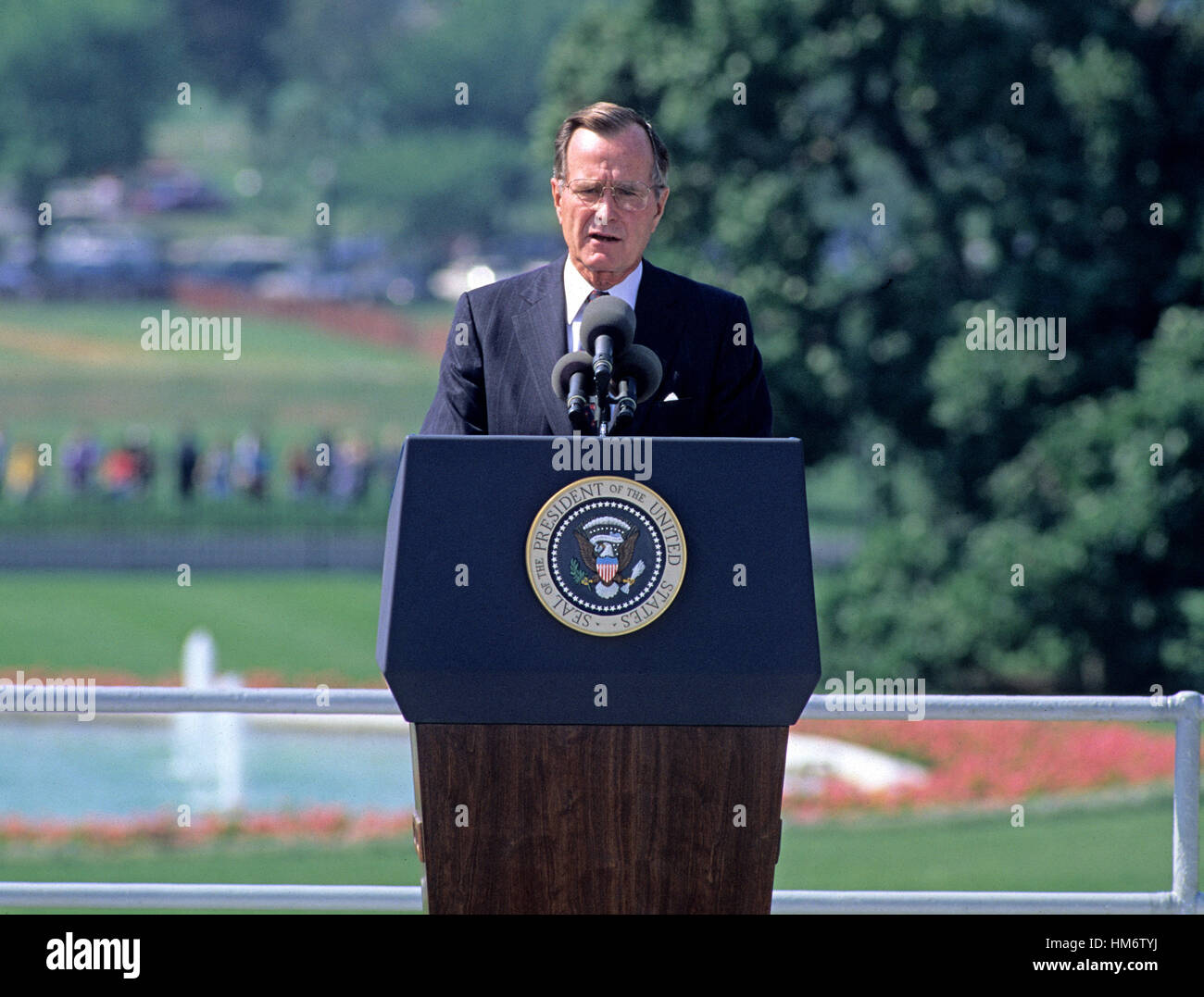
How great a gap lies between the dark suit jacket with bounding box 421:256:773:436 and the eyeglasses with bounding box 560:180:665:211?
26 cm

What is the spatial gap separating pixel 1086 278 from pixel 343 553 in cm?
2013

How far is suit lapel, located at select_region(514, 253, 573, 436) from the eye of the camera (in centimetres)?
388

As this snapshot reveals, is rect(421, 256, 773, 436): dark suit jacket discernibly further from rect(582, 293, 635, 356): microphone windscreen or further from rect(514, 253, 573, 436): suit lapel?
rect(582, 293, 635, 356): microphone windscreen

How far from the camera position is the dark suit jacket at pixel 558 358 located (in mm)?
3896

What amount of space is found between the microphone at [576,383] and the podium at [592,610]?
10cm

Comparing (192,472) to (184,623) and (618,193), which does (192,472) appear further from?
(618,193)

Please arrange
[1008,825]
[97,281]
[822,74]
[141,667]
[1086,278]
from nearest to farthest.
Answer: [1008,825] < [1086,278] < [822,74] < [141,667] < [97,281]

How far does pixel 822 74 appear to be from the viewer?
60.3ft

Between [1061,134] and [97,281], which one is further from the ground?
[97,281]

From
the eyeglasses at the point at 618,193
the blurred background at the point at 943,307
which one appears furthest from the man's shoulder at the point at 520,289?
the blurred background at the point at 943,307

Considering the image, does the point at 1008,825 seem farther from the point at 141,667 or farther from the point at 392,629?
the point at 141,667
